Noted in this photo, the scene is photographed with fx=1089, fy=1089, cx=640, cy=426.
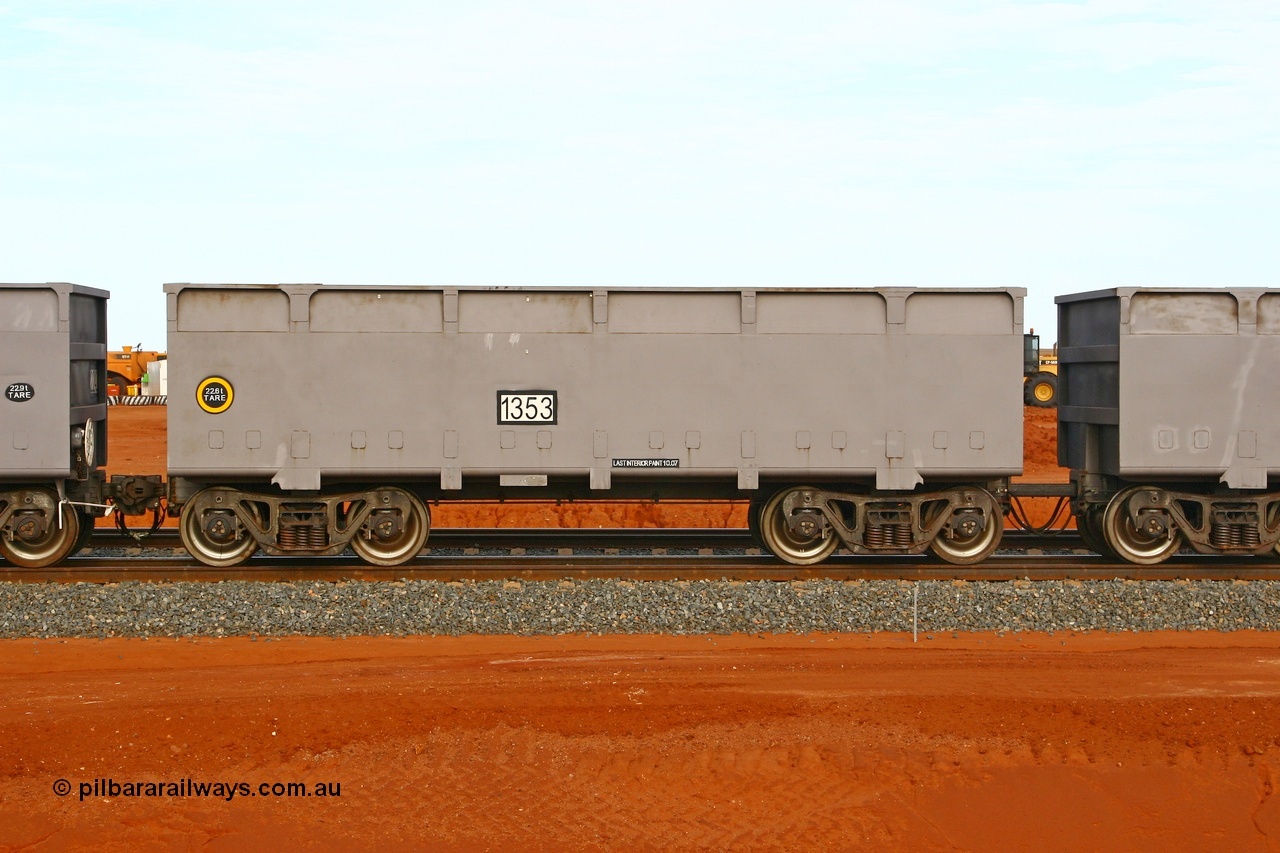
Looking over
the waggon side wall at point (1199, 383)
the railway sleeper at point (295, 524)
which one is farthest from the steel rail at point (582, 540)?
the waggon side wall at point (1199, 383)

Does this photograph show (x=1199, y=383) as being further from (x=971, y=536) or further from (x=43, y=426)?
(x=43, y=426)

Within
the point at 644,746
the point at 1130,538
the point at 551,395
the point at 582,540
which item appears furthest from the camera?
the point at 582,540

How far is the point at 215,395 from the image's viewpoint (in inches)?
477

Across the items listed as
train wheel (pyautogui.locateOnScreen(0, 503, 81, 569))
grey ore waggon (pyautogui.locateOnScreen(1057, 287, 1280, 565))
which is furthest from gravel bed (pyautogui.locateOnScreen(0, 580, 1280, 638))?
grey ore waggon (pyautogui.locateOnScreen(1057, 287, 1280, 565))

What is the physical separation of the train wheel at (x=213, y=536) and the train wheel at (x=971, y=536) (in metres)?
8.04

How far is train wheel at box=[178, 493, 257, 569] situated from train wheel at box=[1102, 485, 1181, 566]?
33.0ft

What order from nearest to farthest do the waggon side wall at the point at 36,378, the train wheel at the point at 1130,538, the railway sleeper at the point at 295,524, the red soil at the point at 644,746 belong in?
the red soil at the point at 644,746
the waggon side wall at the point at 36,378
the railway sleeper at the point at 295,524
the train wheel at the point at 1130,538

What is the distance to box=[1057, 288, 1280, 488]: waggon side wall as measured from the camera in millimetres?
12633

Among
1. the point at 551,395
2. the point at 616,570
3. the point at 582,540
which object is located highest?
the point at 551,395

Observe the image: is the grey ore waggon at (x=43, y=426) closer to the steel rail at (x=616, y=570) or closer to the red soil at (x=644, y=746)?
the steel rail at (x=616, y=570)

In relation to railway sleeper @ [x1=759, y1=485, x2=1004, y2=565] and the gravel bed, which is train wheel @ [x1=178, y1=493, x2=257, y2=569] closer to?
the gravel bed

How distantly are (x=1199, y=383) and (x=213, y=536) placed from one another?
37.5 feet

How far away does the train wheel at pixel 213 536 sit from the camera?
12.3 metres

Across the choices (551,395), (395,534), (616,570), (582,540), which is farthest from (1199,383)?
(395,534)
